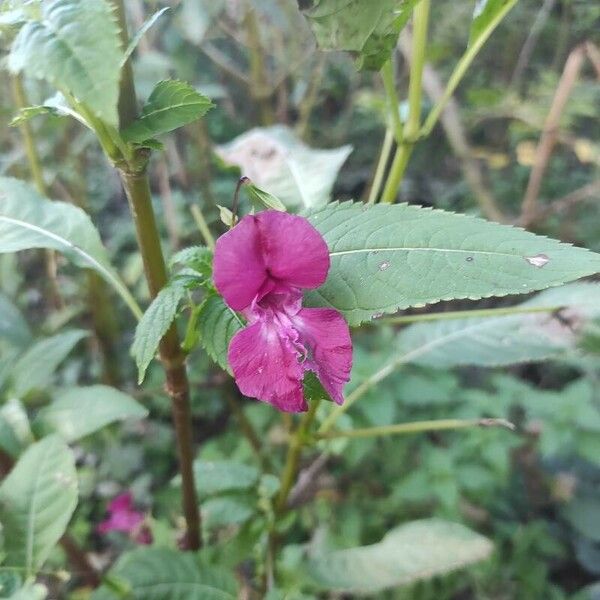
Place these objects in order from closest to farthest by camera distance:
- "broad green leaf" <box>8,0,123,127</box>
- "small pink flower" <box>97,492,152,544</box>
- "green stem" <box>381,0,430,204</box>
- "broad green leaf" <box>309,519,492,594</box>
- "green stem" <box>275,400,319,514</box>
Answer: "broad green leaf" <box>8,0,123,127</box> < "green stem" <box>381,0,430,204</box> < "green stem" <box>275,400,319,514</box> < "broad green leaf" <box>309,519,492,594</box> < "small pink flower" <box>97,492,152,544</box>

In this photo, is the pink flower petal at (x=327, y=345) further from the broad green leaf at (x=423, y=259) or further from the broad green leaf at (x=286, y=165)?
the broad green leaf at (x=286, y=165)

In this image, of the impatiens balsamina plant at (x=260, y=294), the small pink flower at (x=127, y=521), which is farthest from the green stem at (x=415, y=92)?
the small pink flower at (x=127, y=521)

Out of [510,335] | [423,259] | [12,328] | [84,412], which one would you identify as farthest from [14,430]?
[510,335]

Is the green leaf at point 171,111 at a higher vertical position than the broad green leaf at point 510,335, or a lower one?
higher

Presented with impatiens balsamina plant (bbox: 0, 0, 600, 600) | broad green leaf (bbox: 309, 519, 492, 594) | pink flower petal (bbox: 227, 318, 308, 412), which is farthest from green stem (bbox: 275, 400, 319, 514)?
pink flower petal (bbox: 227, 318, 308, 412)

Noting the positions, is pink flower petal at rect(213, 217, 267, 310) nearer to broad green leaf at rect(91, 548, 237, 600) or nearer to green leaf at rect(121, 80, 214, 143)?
green leaf at rect(121, 80, 214, 143)
